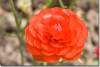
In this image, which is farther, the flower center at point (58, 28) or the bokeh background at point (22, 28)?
the bokeh background at point (22, 28)

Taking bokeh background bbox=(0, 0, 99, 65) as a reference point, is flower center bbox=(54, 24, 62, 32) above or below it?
above

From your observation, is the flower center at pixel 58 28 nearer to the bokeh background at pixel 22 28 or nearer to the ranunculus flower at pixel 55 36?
the ranunculus flower at pixel 55 36

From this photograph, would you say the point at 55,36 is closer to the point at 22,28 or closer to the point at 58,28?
the point at 58,28

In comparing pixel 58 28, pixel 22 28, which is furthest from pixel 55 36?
pixel 22 28

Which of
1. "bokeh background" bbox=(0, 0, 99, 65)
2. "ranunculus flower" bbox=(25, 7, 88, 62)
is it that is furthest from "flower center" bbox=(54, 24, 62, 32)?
"bokeh background" bbox=(0, 0, 99, 65)

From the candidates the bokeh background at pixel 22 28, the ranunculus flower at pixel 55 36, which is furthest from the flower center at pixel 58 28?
the bokeh background at pixel 22 28

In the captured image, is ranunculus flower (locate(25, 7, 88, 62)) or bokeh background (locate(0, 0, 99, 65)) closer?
ranunculus flower (locate(25, 7, 88, 62))

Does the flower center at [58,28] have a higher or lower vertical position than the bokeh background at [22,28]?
higher

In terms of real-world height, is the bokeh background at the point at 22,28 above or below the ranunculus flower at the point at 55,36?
below

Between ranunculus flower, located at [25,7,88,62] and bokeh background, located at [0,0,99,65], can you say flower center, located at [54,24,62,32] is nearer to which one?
ranunculus flower, located at [25,7,88,62]
